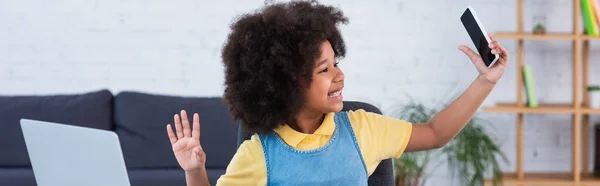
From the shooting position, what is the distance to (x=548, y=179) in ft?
13.2

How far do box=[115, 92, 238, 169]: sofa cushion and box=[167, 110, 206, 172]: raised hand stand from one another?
2.26 m

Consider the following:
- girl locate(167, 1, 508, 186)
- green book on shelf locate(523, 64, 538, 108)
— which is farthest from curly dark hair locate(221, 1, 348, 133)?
green book on shelf locate(523, 64, 538, 108)

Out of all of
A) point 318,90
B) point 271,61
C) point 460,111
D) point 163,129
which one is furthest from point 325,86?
point 163,129

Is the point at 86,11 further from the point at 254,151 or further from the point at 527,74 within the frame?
the point at 254,151

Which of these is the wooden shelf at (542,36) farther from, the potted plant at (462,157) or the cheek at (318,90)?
the cheek at (318,90)

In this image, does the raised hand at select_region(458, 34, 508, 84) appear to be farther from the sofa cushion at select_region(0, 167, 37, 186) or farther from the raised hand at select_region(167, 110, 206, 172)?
the sofa cushion at select_region(0, 167, 37, 186)

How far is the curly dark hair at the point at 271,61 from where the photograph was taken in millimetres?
1642

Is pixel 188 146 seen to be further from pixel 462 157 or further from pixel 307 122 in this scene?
pixel 462 157

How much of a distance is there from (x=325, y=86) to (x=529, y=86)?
2449mm

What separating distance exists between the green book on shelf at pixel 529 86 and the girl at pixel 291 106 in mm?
2254

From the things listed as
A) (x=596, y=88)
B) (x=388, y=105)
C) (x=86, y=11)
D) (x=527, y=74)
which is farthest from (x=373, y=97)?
(x=86, y=11)

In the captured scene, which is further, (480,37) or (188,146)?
(480,37)

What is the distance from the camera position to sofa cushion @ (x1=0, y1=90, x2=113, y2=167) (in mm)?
3936

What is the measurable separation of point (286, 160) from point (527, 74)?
2470 mm
